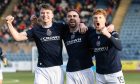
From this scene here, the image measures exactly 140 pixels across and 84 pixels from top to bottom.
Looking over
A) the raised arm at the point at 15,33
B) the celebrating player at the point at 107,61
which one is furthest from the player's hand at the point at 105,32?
the raised arm at the point at 15,33

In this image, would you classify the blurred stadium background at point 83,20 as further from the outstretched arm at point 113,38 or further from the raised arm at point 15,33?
the outstretched arm at point 113,38

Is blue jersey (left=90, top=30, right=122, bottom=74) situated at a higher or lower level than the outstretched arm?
lower

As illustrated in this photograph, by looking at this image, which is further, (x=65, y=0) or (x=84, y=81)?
(x=65, y=0)

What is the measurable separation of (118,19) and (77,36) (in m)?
25.0

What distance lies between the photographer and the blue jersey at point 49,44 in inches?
430

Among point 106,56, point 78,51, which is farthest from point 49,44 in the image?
point 106,56

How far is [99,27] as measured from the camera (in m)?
9.84

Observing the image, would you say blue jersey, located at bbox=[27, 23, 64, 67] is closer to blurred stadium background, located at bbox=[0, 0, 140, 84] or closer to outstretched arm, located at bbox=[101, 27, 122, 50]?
outstretched arm, located at bbox=[101, 27, 122, 50]

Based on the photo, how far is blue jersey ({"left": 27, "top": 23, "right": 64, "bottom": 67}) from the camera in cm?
1093

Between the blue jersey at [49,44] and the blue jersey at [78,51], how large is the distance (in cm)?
28

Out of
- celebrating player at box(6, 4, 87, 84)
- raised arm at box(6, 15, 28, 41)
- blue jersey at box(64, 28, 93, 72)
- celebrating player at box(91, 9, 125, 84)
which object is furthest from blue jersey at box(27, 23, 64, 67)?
celebrating player at box(91, 9, 125, 84)

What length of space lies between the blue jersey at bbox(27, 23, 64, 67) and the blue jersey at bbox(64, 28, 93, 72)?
0.28 metres

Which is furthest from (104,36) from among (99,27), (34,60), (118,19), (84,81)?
(118,19)

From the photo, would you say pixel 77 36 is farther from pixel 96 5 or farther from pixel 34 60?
pixel 96 5
